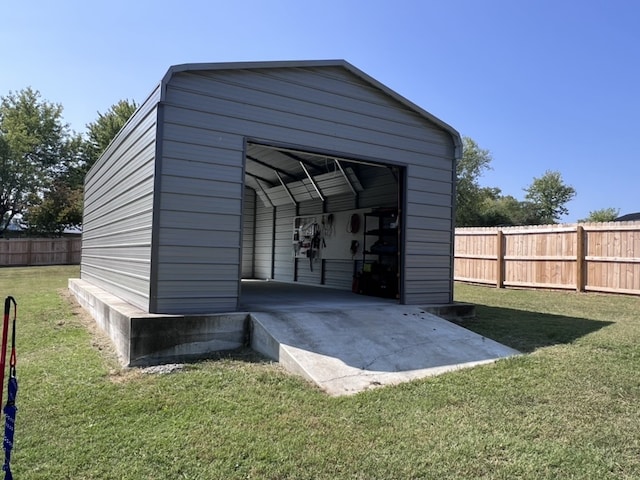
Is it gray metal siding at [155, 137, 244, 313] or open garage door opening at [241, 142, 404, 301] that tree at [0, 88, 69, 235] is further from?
gray metal siding at [155, 137, 244, 313]

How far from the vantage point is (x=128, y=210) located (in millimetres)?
6723

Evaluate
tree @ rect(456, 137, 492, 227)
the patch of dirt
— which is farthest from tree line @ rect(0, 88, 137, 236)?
tree @ rect(456, 137, 492, 227)

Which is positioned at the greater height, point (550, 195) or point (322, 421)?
point (550, 195)

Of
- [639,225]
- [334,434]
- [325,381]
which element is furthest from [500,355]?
[639,225]

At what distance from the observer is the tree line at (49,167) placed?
90.2 ft

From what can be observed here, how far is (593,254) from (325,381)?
30.9 feet

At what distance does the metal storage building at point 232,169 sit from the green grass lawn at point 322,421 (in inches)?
48.2

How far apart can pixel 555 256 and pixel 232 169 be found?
9.34 metres

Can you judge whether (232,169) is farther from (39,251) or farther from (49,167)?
(49,167)

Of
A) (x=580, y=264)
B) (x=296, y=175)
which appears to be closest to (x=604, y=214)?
(x=580, y=264)

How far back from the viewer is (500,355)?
5.03 metres

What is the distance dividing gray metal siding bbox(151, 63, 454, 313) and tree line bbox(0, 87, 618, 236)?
80.5 ft

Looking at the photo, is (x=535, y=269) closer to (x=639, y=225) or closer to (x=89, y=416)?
(x=639, y=225)

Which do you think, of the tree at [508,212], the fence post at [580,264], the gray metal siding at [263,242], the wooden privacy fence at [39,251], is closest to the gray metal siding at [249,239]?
the gray metal siding at [263,242]
